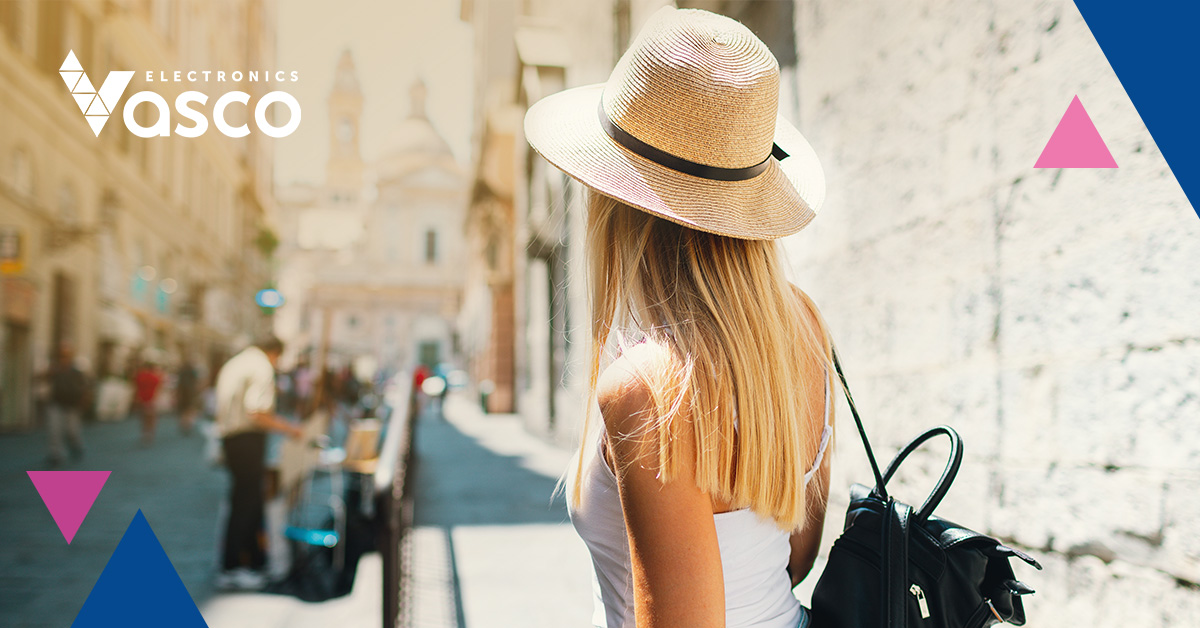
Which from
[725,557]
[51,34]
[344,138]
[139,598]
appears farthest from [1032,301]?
[344,138]

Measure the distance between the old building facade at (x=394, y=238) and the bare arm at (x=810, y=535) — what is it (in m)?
49.2

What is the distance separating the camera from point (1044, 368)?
2.03m

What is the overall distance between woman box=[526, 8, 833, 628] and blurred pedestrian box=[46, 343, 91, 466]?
36.4ft

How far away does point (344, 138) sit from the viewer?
51.4 m

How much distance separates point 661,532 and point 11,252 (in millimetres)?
14060

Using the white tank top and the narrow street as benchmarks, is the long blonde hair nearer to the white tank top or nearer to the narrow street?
the white tank top

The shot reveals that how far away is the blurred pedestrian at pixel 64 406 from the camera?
32.3 feet

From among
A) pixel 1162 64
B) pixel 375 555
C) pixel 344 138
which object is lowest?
pixel 375 555

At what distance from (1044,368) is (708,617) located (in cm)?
154

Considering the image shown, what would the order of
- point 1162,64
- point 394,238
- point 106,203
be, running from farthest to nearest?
1. point 394,238
2. point 106,203
3. point 1162,64

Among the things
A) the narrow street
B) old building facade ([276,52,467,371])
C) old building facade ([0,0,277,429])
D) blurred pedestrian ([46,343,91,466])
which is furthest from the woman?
old building facade ([276,52,467,371])

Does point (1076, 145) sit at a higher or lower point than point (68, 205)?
lower

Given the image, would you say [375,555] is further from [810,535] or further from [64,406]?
[64,406]

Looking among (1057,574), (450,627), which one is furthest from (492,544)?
(1057,574)
